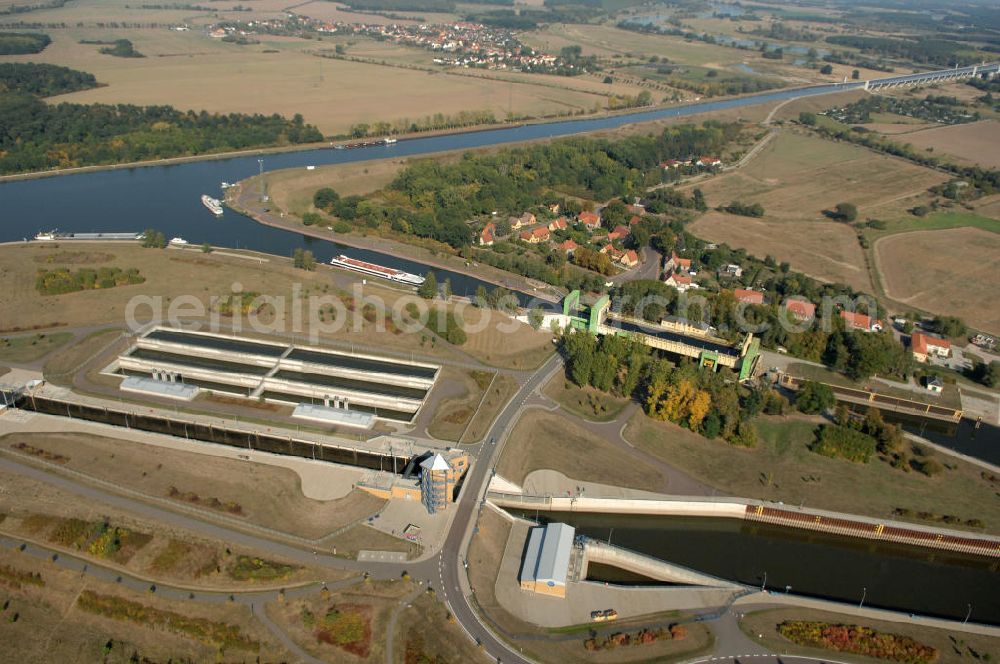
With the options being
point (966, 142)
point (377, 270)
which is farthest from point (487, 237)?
point (966, 142)

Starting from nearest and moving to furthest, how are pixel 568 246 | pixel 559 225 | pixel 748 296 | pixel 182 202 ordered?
pixel 748 296 → pixel 568 246 → pixel 559 225 → pixel 182 202

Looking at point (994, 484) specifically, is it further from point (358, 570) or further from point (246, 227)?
point (246, 227)

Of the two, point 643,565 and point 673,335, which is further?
point 673,335

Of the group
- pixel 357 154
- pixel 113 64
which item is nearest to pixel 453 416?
pixel 357 154

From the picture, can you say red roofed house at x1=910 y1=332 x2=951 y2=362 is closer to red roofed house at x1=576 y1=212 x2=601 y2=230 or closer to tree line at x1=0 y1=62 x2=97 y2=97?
red roofed house at x1=576 y1=212 x2=601 y2=230

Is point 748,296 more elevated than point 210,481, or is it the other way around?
point 748,296

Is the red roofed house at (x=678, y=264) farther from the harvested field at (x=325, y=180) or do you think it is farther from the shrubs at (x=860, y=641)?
the shrubs at (x=860, y=641)

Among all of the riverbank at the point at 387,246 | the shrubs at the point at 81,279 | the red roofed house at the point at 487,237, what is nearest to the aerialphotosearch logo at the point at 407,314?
the shrubs at the point at 81,279

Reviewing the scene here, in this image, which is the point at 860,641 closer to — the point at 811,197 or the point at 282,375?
the point at 282,375
